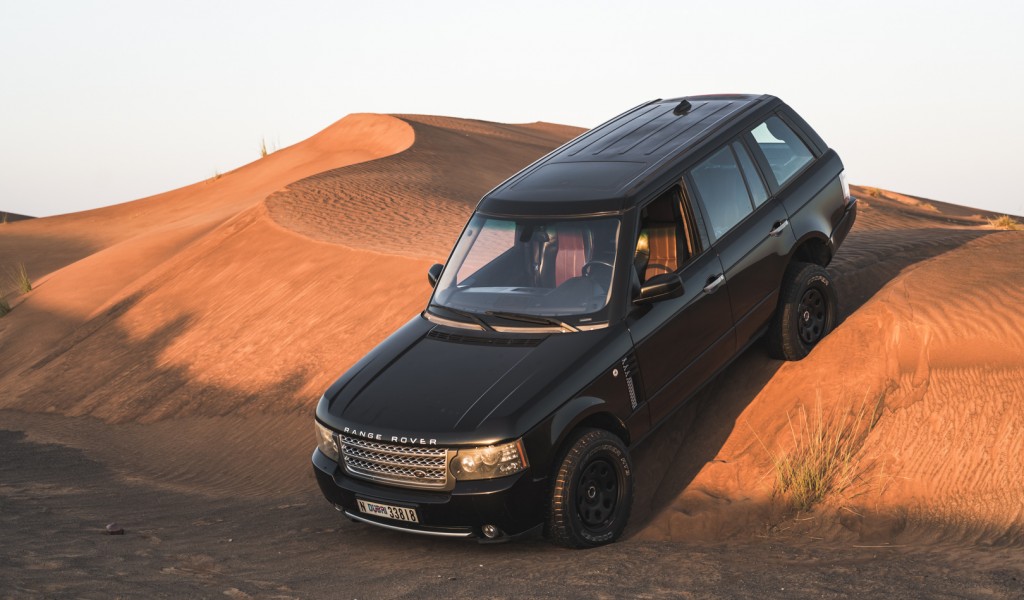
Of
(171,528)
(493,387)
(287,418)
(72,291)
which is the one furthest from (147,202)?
(493,387)

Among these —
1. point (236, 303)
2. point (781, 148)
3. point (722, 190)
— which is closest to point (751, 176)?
point (722, 190)

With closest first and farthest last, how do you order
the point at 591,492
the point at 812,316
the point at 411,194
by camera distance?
the point at 591,492 < the point at 812,316 < the point at 411,194

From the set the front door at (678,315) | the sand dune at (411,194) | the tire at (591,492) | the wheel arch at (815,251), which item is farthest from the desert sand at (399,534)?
the front door at (678,315)

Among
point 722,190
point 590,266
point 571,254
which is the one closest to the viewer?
point 590,266

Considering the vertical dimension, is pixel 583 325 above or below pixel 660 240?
below

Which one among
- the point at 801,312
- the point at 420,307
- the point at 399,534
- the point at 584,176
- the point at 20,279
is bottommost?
the point at 20,279

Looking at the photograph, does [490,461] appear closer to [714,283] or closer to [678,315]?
[678,315]

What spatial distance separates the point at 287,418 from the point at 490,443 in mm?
5986

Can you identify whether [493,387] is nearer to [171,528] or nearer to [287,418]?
[171,528]

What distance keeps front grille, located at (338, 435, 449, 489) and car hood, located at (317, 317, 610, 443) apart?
83 millimetres

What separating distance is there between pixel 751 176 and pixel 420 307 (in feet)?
17.6

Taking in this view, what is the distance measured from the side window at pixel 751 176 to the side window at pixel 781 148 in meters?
0.27

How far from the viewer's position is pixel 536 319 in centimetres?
684

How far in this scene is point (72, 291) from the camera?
20.6 m
